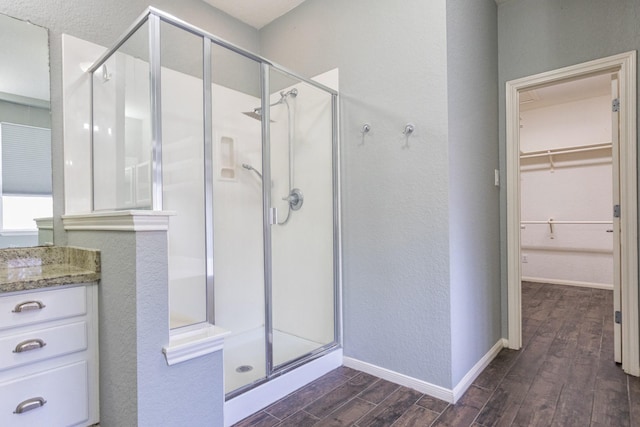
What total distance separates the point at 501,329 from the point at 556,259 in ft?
10.0

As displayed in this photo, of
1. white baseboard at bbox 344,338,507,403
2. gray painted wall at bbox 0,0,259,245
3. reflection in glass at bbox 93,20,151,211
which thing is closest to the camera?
reflection in glass at bbox 93,20,151,211

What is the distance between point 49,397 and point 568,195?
232 inches

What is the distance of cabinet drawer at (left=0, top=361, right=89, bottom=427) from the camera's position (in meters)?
1.26

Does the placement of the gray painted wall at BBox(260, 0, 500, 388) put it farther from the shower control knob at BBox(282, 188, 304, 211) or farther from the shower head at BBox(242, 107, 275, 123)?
the shower head at BBox(242, 107, 275, 123)

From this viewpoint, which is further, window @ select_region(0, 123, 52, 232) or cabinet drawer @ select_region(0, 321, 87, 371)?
window @ select_region(0, 123, 52, 232)

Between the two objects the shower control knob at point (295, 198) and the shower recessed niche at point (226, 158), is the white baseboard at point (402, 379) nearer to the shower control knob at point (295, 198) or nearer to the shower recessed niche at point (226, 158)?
the shower control knob at point (295, 198)

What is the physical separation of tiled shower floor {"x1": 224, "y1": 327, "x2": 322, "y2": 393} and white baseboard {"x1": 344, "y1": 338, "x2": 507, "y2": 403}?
1.13 ft

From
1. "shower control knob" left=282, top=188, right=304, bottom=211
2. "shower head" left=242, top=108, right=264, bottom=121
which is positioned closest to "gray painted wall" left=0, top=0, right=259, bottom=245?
"shower head" left=242, top=108, right=264, bottom=121

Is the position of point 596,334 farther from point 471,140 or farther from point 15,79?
point 15,79

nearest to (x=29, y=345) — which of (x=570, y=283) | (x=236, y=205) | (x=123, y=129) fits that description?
(x=123, y=129)

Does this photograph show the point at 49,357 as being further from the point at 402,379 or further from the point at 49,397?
the point at 402,379

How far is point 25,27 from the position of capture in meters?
1.69

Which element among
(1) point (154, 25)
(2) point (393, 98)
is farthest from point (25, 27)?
(2) point (393, 98)

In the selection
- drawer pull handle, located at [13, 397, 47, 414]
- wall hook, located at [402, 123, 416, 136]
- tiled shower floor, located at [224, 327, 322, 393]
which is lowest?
tiled shower floor, located at [224, 327, 322, 393]
